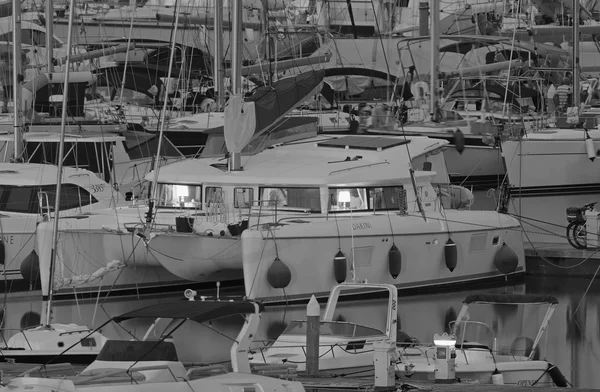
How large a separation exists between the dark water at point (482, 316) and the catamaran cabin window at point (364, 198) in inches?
59.7

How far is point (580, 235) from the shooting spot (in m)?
26.8

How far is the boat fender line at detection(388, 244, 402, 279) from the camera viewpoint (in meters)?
23.6

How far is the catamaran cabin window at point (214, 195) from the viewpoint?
24.0m

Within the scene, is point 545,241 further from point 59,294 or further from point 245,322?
point 245,322

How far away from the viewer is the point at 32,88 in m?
31.6

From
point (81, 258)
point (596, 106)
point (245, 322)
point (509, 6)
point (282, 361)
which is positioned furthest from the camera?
point (509, 6)

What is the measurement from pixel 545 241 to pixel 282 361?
43.8 feet

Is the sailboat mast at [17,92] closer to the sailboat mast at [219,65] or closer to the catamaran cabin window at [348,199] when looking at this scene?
the sailboat mast at [219,65]

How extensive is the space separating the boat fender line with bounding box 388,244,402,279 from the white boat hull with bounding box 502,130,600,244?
24.7 feet

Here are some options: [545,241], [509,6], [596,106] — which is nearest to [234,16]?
[545,241]

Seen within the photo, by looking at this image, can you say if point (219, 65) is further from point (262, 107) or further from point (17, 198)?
point (17, 198)

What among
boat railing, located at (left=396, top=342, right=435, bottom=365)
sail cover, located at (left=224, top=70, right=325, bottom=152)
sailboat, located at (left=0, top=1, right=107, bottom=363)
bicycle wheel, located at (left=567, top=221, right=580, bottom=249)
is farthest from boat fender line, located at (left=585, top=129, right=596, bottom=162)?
sailboat, located at (left=0, top=1, right=107, bottom=363)

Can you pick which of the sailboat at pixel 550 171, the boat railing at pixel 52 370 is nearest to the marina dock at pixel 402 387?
the boat railing at pixel 52 370

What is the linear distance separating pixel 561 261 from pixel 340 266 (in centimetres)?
528
